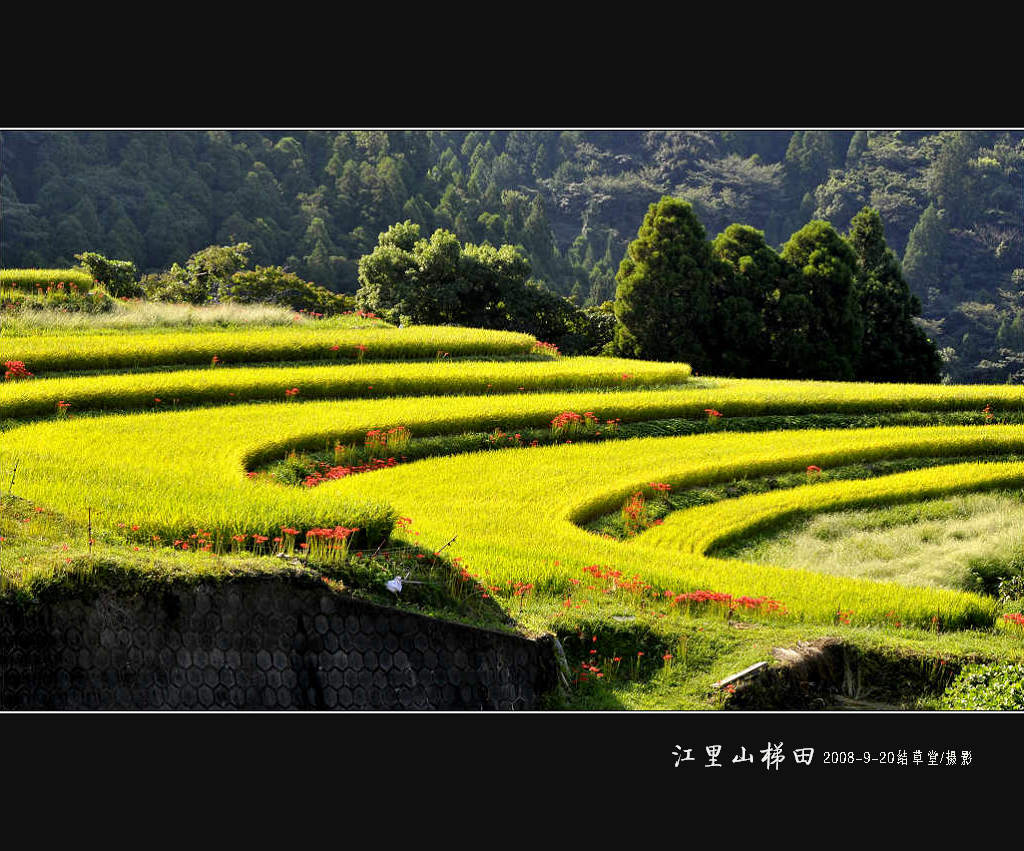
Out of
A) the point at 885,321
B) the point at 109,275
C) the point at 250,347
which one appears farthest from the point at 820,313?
the point at 109,275

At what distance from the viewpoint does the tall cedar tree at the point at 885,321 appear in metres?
35.2

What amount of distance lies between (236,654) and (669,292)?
26.4 m

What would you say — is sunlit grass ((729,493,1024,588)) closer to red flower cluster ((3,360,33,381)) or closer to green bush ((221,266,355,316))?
red flower cluster ((3,360,33,381))

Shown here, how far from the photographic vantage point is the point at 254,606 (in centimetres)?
808

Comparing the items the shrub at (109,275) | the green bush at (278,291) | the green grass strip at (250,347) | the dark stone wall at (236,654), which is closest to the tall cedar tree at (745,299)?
the green grass strip at (250,347)

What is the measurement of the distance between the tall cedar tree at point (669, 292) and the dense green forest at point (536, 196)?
1570cm

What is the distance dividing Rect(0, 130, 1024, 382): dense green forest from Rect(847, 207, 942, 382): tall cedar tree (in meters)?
14.8

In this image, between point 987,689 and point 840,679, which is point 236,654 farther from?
point 987,689

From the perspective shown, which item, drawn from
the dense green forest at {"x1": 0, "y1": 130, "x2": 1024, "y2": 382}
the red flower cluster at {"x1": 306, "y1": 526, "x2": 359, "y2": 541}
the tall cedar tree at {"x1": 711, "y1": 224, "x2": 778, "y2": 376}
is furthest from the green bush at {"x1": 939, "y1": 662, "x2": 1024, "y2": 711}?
the dense green forest at {"x1": 0, "y1": 130, "x2": 1024, "y2": 382}

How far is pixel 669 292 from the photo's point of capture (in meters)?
33.1

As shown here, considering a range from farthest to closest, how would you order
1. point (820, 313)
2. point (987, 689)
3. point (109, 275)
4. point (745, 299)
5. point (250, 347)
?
point (820, 313) < point (745, 299) < point (109, 275) < point (250, 347) < point (987, 689)

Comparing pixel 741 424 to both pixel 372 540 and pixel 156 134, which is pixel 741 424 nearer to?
pixel 372 540

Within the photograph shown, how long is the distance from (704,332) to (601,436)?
584 inches

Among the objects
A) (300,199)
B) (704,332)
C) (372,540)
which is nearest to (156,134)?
(300,199)
